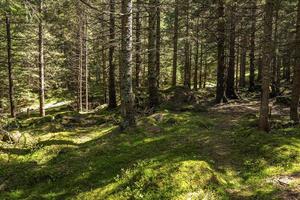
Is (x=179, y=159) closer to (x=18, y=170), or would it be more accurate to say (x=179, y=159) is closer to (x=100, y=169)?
(x=100, y=169)

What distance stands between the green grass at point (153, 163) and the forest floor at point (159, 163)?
1.1 inches

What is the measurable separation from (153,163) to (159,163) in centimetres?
20

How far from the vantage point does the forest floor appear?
943 centimetres

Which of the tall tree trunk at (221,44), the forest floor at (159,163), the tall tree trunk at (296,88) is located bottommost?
the forest floor at (159,163)

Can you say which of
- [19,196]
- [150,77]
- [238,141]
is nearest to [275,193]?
[238,141]

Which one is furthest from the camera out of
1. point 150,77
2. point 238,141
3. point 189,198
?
point 150,77

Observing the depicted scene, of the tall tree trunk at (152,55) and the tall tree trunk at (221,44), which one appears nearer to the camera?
the tall tree trunk at (152,55)

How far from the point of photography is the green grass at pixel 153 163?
9453 mm

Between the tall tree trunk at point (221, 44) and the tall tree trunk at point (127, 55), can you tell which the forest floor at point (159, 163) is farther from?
the tall tree trunk at point (221, 44)

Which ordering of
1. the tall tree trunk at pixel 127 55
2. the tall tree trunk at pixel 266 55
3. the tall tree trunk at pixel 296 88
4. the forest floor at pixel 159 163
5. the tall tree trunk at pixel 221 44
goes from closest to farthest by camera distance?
the forest floor at pixel 159 163 → the tall tree trunk at pixel 266 55 → the tall tree trunk at pixel 127 55 → the tall tree trunk at pixel 296 88 → the tall tree trunk at pixel 221 44

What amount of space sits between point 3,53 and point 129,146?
2366cm

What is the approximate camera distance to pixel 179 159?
11039 mm

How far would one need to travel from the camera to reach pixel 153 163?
35.3ft

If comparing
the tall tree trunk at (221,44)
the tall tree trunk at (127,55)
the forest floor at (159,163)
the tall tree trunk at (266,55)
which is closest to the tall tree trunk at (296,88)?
the forest floor at (159,163)
